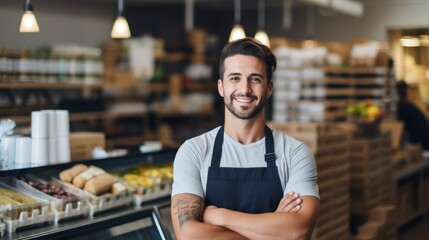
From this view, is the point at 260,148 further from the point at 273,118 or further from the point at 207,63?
the point at 207,63

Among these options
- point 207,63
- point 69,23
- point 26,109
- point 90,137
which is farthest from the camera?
point 207,63

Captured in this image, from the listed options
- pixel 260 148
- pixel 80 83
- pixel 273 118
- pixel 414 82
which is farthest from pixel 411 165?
pixel 260 148

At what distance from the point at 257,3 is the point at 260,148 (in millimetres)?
11432

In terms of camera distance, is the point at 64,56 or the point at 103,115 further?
the point at 103,115

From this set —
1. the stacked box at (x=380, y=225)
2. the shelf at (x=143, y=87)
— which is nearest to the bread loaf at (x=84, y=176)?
the stacked box at (x=380, y=225)

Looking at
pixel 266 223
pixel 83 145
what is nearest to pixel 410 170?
pixel 83 145

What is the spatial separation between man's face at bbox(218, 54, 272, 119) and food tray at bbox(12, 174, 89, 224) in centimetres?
116

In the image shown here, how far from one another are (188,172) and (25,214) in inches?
36.2

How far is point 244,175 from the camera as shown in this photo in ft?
8.72

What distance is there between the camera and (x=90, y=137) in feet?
13.8

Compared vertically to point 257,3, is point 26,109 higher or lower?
lower

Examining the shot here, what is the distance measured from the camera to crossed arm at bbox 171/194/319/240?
2.61 meters

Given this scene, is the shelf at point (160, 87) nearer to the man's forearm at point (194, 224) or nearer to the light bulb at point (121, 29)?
the light bulb at point (121, 29)

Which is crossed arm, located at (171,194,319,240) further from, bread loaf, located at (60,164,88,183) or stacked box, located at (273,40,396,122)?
stacked box, located at (273,40,396,122)
